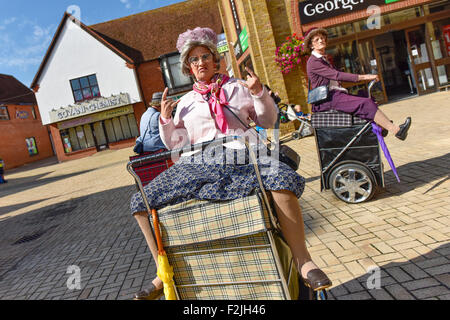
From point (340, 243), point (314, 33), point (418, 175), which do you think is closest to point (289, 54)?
point (314, 33)

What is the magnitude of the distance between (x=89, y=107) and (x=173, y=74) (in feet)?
22.4

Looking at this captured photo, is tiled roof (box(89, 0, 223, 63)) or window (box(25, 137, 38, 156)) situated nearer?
tiled roof (box(89, 0, 223, 63))

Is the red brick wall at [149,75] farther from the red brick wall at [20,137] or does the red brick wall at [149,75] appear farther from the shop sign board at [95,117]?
the red brick wall at [20,137]

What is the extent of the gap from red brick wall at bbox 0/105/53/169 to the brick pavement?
90.0 feet

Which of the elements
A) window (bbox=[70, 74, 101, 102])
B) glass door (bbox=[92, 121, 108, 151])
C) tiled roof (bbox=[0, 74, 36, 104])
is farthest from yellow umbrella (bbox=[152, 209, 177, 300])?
tiled roof (bbox=[0, 74, 36, 104])

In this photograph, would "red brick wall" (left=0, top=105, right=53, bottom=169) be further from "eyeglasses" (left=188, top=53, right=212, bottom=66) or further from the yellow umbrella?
the yellow umbrella

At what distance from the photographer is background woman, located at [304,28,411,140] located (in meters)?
4.03

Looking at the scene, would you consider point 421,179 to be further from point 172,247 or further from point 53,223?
point 53,223

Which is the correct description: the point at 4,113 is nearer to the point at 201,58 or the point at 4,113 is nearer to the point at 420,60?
the point at 420,60

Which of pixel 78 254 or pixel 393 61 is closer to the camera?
pixel 78 254

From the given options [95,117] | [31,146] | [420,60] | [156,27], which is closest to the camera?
[420,60]

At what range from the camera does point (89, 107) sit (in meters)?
26.4

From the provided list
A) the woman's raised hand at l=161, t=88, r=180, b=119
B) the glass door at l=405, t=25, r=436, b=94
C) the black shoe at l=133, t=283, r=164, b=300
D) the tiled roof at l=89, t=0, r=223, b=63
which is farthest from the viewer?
the tiled roof at l=89, t=0, r=223, b=63
